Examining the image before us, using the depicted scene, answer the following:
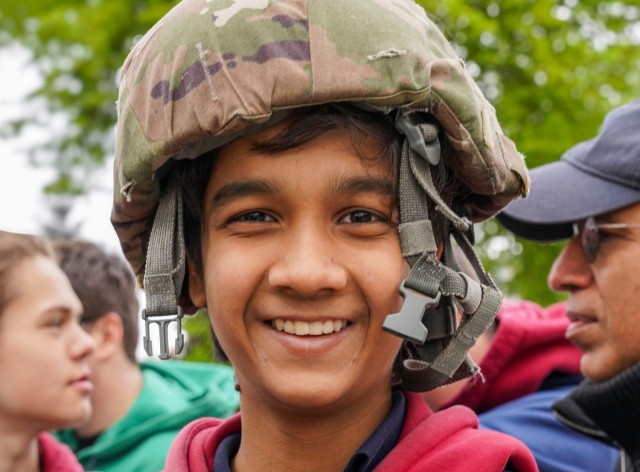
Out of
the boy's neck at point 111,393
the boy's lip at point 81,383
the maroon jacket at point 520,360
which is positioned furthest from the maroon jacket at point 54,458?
the maroon jacket at point 520,360

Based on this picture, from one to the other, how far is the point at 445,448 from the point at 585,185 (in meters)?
1.77

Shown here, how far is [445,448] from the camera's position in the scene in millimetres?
2689

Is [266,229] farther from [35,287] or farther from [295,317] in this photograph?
[35,287]

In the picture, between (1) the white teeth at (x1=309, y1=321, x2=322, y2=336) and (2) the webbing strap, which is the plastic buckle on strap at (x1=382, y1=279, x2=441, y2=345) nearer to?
(1) the white teeth at (x1=309, y1=321, x2=322, y2=336)

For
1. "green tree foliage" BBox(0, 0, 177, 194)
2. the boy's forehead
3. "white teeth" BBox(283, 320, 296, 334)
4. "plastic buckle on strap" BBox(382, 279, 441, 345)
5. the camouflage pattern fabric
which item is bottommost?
"green tree foliage" BBox(0, 0, 177, 194)

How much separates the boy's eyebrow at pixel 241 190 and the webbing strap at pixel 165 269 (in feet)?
0.42

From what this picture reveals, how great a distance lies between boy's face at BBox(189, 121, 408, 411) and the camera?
8.73 ft

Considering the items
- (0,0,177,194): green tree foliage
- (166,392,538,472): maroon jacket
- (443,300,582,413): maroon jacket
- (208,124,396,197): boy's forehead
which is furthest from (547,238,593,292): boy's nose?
(0,0,177,194): green tree foliage

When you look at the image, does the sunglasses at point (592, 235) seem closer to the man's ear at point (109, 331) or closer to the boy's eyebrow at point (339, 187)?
the boy's eyebrow at point (339, 187)

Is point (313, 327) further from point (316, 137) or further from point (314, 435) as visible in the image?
point (316, 137)

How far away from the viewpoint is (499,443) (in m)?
2.66

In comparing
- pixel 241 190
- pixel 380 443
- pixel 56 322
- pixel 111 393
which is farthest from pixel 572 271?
pixel 111 393

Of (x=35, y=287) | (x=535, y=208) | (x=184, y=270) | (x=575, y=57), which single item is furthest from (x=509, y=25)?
(x=184, y=270)

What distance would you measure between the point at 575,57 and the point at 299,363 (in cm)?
802
